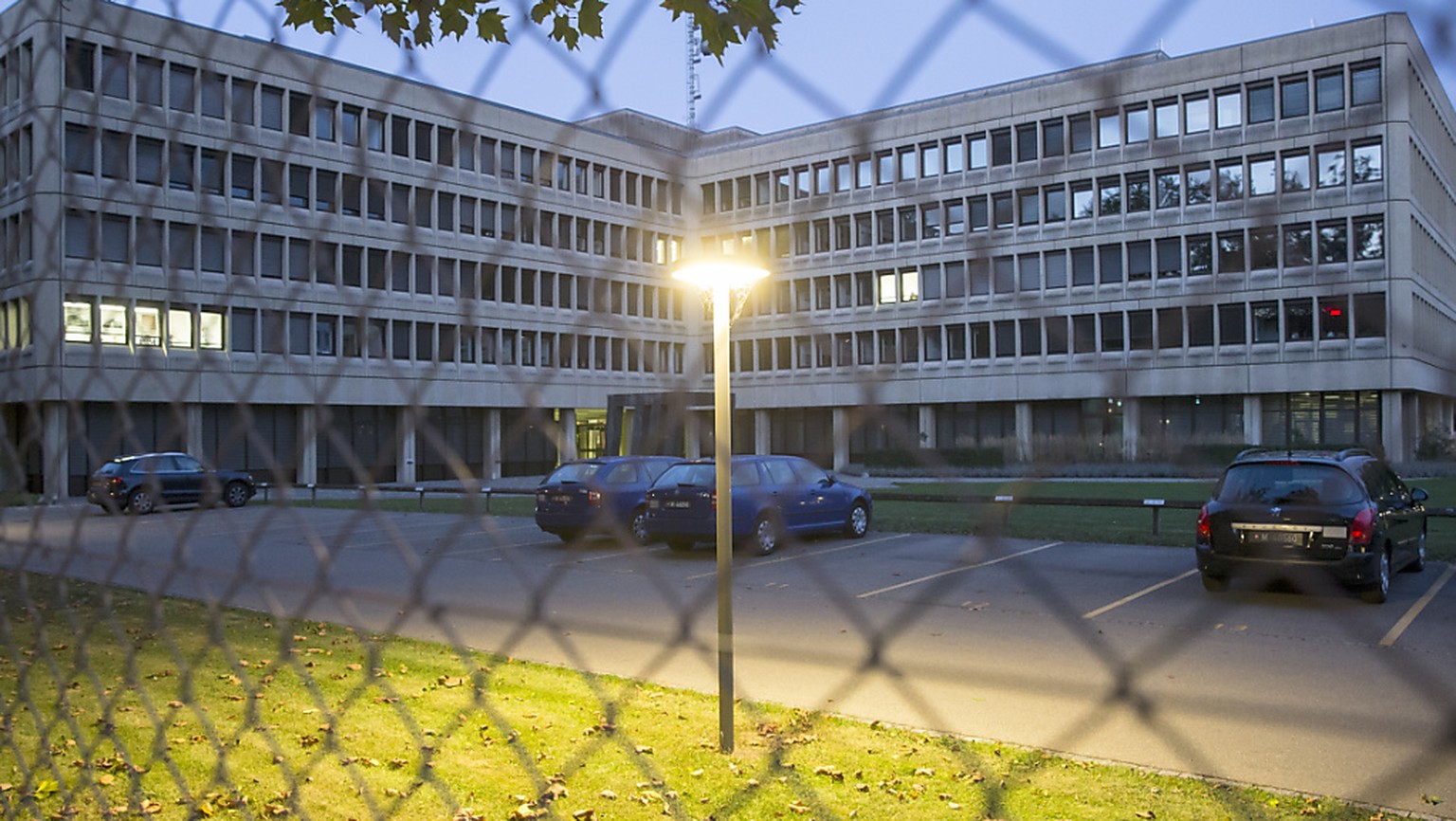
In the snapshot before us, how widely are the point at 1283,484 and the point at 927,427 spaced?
753mm

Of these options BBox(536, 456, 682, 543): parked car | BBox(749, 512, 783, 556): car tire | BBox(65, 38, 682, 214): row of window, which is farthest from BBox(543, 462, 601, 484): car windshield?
BBox(749, 512, 783, 556): car tire

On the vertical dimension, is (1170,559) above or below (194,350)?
below

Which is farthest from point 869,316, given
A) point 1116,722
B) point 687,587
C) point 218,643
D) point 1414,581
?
point 1414,581

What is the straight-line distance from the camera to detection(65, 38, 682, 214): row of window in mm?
1452

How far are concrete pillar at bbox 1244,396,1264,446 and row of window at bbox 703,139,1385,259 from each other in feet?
0.67

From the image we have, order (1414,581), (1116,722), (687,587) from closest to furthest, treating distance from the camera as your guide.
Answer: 1. (1116,722)
2. (1414,581)
3. (687,587)

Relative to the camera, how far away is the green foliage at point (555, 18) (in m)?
1.21

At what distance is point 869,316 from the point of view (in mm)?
1059

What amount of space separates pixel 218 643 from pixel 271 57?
1154mm

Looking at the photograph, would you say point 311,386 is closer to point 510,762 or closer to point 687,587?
point 510,762

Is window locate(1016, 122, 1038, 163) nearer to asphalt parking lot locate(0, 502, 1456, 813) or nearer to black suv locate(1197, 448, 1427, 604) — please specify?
black suv locate(1197, 448, 1427, 604)

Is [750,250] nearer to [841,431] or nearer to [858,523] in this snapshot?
[841,431]

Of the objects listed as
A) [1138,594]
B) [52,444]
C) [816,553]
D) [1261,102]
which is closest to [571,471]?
[52,444]

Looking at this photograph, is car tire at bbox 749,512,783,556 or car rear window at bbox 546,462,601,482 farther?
car tire at bbox 749,512,783,556
